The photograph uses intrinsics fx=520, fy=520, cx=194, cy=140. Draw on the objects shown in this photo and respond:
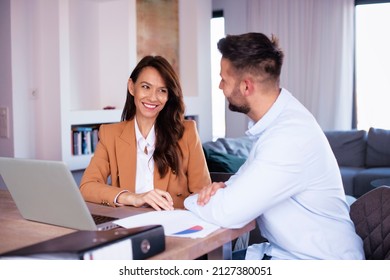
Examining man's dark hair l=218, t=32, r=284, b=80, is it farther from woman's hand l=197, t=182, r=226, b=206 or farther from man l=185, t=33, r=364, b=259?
woman's hand l=197, t=182, r=226, b=206

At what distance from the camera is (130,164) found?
222 cm

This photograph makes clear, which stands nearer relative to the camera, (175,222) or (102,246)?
(102,246)

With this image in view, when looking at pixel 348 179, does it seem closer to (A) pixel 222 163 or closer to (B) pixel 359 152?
(B) pixel 359 152

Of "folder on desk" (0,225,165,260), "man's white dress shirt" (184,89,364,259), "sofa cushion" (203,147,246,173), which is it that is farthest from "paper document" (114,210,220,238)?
"sofa cushion" (203,147,246,173)

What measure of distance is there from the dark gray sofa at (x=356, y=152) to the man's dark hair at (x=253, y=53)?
333cm

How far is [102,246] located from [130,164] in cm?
118

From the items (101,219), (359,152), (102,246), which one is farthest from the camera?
(359,152)

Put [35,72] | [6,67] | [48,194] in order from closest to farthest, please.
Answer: [48,194] < [6,67] < [35,72]

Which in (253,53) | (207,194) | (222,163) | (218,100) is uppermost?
(253,53)

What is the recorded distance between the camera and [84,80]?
→ 16.4ft

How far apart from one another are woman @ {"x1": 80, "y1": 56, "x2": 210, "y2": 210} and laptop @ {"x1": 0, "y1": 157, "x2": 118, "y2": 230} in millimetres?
570

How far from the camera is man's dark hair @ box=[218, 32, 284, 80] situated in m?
1.62

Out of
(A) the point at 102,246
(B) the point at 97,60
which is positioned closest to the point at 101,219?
(A) the point at 102,246
